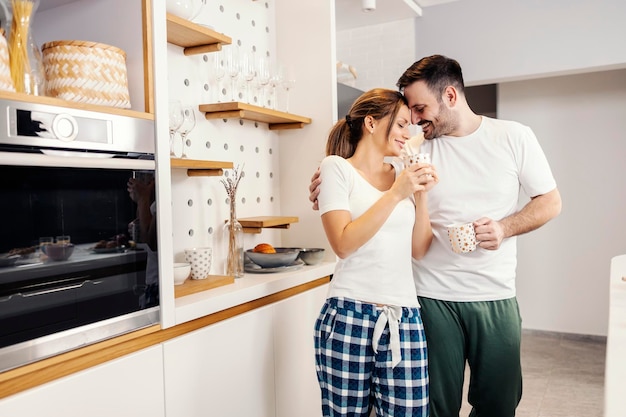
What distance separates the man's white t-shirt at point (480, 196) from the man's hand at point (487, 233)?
105 mm

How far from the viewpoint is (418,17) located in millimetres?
4562

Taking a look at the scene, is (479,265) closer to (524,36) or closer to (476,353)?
(476,353)

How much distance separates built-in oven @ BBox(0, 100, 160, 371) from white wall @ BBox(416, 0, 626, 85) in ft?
11.0

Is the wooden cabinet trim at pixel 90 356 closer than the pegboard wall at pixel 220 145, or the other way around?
the wooden cabinet trim at pixel 90 356

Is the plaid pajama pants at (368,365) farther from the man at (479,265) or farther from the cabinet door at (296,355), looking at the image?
the cabinet door at (296,355)

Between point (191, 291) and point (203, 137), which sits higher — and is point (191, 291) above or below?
below

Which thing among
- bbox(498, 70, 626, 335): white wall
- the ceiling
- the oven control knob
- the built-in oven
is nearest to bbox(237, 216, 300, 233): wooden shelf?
the built-in oven

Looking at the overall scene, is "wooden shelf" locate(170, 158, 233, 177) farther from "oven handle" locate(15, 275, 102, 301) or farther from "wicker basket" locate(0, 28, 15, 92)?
"wicker basket" locate(0, 28, 15, 92)

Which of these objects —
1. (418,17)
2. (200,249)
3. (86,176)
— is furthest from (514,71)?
(86,176)

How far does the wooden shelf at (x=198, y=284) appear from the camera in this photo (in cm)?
203

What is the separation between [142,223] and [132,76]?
46 centimetres

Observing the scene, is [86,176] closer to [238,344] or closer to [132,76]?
[132,76]

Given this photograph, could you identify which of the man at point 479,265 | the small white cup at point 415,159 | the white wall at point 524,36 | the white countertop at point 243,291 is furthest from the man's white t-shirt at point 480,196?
the white wall at point 524,36

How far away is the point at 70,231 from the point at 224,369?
34.0 inches
